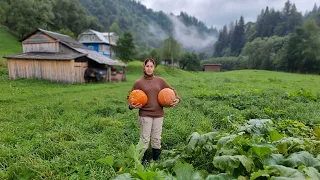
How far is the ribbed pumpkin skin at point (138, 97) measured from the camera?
3836mm

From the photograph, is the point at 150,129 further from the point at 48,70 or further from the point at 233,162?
the point at 48,70

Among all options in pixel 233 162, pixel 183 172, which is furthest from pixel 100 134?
pixel 233 162

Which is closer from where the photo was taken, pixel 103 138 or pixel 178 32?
pixel 103 138

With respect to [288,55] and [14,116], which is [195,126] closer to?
[14,116]

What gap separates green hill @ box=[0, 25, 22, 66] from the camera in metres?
33.5

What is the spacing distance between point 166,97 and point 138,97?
1.54 feet

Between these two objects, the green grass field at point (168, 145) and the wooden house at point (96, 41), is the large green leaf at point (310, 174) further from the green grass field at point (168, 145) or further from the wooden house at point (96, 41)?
the wooden house at point (96, 41)

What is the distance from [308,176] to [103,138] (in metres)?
3.75

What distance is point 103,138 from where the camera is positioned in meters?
4.83

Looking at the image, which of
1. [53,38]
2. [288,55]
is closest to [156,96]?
[53,38]

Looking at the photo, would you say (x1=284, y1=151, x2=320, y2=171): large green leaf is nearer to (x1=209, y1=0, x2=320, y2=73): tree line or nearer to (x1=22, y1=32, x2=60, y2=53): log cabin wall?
(x1=22, y1=32, x2=60, y2=53): log cabin wall

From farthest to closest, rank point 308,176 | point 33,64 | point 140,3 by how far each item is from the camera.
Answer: point 140,3 < point 33,64 < point 308,176

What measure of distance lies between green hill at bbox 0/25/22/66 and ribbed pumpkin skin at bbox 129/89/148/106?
33331 mm

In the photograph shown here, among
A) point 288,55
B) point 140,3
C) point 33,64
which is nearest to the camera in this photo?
point 33,64
